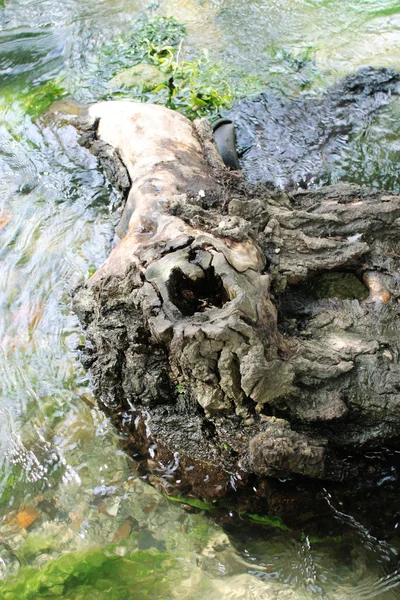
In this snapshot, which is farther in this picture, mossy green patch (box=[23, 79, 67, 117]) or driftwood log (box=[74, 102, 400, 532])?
mossy green patch (box=[23, 79, 67, 117])

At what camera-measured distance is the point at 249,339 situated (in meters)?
1.97

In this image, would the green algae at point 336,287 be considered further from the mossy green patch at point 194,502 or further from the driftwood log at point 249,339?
the mossy green patch at point 194,502

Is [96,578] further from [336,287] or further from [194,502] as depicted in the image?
[336,287]

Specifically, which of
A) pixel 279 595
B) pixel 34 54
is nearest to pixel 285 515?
pixel 279 595

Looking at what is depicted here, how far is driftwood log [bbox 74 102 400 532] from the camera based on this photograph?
79.4 inches

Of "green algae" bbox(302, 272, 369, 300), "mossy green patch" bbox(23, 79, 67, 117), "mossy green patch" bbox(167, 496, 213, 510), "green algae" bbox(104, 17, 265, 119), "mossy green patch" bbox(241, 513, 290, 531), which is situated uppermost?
"mossy green patch" bbox(23, 79, 67, 117)

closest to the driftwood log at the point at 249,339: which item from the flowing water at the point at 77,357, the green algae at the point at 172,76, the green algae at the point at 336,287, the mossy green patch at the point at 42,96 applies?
the green algae at the point at 336,287

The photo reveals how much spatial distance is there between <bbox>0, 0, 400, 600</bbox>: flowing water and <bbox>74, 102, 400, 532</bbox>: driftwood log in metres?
0.23

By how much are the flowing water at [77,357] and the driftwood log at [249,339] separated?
0.23 metres

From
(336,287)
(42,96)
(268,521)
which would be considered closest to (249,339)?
(336,287)

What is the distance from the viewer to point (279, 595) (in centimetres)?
220

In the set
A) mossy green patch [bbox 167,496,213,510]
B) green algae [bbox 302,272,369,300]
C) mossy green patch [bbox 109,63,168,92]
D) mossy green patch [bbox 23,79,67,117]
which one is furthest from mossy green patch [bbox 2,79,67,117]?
mossy green patch [bbox 167,496,213,510]

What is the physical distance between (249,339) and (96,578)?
1.28 metres

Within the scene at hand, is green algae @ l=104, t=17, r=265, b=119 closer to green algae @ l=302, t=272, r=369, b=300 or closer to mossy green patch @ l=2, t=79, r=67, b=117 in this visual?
mossy green patch @ l=2, t=79, r=67, b=117
